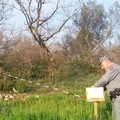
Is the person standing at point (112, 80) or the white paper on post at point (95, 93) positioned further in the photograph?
the white paper on post at point (95, 93)

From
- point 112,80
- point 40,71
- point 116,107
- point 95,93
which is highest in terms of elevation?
point 40,71

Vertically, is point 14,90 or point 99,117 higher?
point 14,90

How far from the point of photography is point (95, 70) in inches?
1219

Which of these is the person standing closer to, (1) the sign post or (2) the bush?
(1) the sign post

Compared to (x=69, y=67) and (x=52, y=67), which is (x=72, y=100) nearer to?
(x=52, y=67)

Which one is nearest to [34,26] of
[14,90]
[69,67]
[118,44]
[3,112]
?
[69,67]

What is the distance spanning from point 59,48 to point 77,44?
2042 mm

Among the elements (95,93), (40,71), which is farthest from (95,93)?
(40,71)

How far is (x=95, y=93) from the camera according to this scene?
6855 millimetres

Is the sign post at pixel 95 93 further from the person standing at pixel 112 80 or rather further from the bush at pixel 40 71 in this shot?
the bush at pixel 40 71

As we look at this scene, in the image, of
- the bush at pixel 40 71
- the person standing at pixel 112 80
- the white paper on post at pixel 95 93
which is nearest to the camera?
the person standing at pixel 112 80

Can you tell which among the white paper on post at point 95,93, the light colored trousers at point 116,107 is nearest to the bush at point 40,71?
the white paper on post at point 95,93

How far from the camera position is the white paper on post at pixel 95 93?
6.75 m

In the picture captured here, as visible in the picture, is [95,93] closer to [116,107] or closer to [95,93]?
[95,93]
